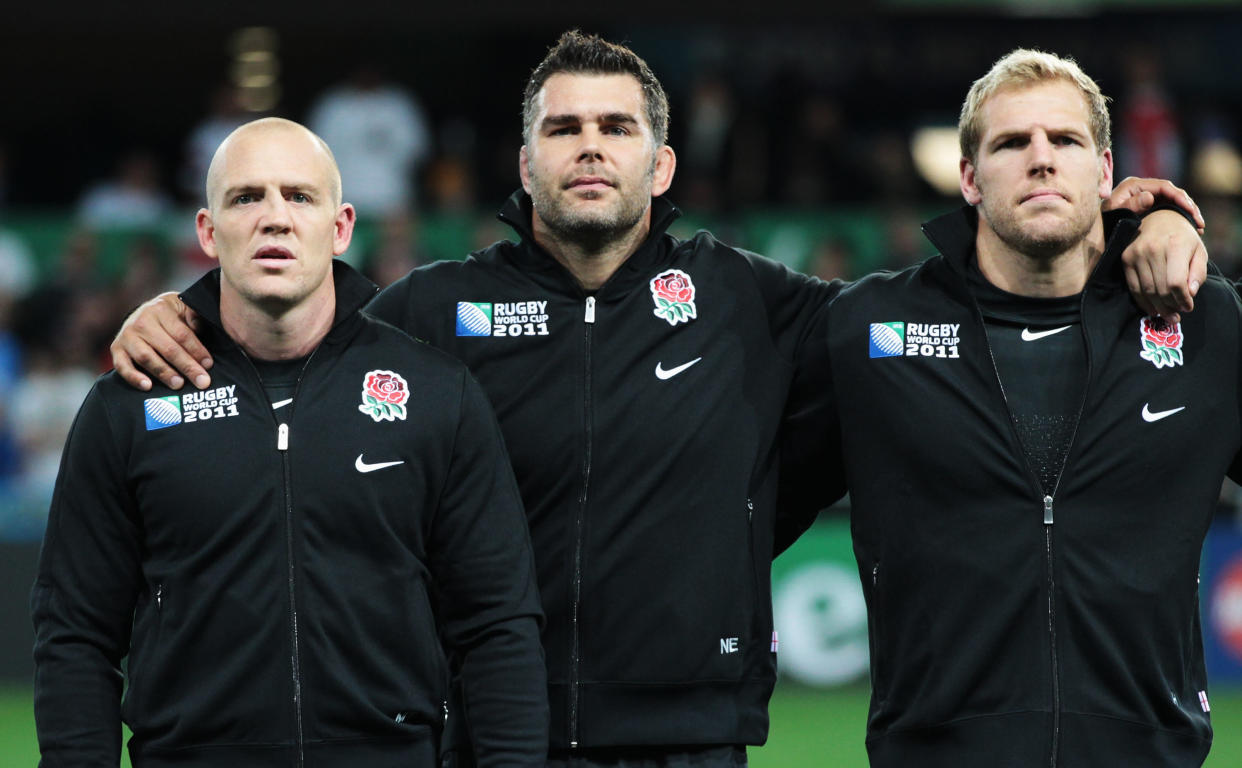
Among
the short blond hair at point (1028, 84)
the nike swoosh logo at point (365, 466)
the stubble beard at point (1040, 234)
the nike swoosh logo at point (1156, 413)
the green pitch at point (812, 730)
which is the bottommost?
the green pitch at point (812, 730)

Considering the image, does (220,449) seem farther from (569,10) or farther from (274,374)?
(569,10)

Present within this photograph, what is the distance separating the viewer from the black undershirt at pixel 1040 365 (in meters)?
4.57

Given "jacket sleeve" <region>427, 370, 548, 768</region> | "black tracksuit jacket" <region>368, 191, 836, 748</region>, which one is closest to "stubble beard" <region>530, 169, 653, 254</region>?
"black tracksuit jacket" <region>368, 191, 836, 748</region>

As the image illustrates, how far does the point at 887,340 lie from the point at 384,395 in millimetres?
1380

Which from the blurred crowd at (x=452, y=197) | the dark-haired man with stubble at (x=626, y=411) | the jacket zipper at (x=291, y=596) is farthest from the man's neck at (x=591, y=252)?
the blurred crowd at (x=452, y=197)

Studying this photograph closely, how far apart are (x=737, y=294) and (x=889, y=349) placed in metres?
0.49

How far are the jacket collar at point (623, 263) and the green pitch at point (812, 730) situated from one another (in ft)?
15.1

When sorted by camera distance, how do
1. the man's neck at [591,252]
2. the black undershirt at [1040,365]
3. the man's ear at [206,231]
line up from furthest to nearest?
the man's neck at [591,252]
the black undershirt at [1040,365]
the man's ear at [206,231]

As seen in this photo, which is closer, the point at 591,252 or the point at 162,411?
the point at 162,411

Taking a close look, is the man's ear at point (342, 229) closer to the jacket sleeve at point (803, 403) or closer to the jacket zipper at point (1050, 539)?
the jacket sleeve at point (803, 403)

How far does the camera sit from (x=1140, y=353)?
4.66 meters

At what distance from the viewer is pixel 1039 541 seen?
4496mm

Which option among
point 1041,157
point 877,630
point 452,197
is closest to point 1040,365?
point 1041,157

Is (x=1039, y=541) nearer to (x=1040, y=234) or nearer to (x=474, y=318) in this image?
(x=1040, y=234)
